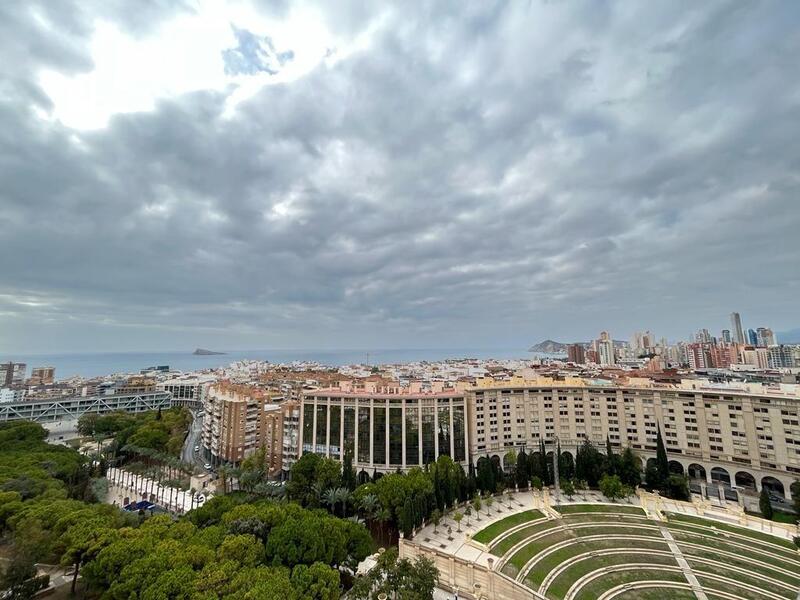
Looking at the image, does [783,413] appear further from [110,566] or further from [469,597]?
[110,566]

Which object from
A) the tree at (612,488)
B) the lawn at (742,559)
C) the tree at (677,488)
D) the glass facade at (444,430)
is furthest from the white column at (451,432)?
the lawn at (742,559)

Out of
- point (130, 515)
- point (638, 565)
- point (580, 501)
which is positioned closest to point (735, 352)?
point (580, 501)

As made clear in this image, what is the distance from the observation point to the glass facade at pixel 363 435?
166 ft

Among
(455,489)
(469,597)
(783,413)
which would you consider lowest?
(469,597)

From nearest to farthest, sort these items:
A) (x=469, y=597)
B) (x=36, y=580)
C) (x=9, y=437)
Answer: (x=36, y=580)
(x=469, y=597)
(x=9, y=437)

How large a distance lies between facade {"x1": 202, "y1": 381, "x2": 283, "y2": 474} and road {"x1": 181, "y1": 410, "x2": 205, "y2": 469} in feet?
10.3

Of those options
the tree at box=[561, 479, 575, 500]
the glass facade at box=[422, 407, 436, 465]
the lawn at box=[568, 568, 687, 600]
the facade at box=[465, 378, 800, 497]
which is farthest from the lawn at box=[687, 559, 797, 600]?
the glass facade at box=[422, 407, 436, 465]

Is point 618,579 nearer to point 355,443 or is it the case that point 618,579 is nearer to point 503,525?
point 503,525

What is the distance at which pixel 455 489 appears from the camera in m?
39.3

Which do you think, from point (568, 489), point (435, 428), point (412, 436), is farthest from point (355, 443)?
point (568, 489)

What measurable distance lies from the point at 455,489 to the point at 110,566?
2901 cm

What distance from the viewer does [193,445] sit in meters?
73.9

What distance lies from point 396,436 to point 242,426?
78.8 feet

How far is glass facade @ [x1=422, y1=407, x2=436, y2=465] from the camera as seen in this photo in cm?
5038
